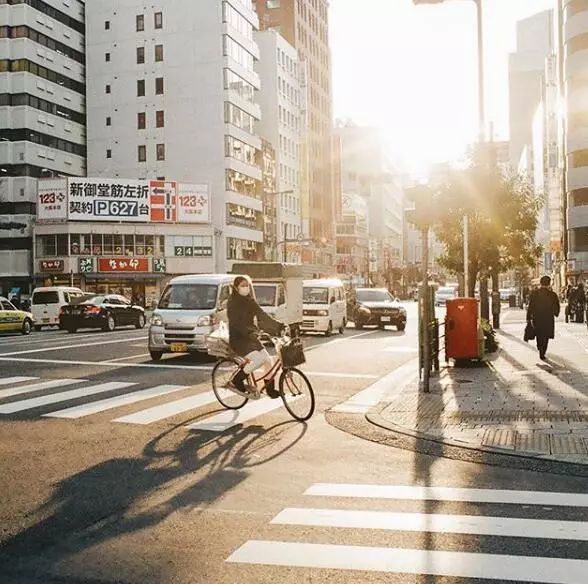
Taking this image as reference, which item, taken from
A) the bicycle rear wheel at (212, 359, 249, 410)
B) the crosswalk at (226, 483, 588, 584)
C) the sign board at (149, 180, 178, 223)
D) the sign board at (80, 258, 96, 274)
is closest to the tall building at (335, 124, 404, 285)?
the sign board at (149, 180, 178, 223)

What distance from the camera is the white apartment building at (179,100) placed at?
7462 cm

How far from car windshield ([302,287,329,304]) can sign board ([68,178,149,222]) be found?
3908 centimetres

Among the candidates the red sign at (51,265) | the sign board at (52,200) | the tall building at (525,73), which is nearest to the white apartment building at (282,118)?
the sign board at (52,200)

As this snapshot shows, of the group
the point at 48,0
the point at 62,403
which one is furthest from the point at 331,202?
the point at 62,403

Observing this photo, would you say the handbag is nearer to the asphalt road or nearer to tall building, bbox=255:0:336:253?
the asphalt road

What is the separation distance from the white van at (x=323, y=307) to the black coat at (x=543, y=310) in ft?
40.4

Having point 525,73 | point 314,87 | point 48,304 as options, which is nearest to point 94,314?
point 48,304

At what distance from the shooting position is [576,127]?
69.1 m

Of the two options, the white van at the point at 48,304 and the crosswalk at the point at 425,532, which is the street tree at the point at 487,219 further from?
the crosswalk at the point at 425,532

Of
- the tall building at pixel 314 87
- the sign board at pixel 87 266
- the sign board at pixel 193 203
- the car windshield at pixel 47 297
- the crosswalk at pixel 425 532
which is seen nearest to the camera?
the crosswalk at pixel 425 532

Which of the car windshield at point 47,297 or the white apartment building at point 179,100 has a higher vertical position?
the white apartment building at point 179,100

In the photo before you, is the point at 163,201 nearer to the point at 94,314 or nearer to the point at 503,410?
the point at 94,314

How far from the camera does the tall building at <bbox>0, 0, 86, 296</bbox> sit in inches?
2660

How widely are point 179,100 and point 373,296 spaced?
46.6 m
